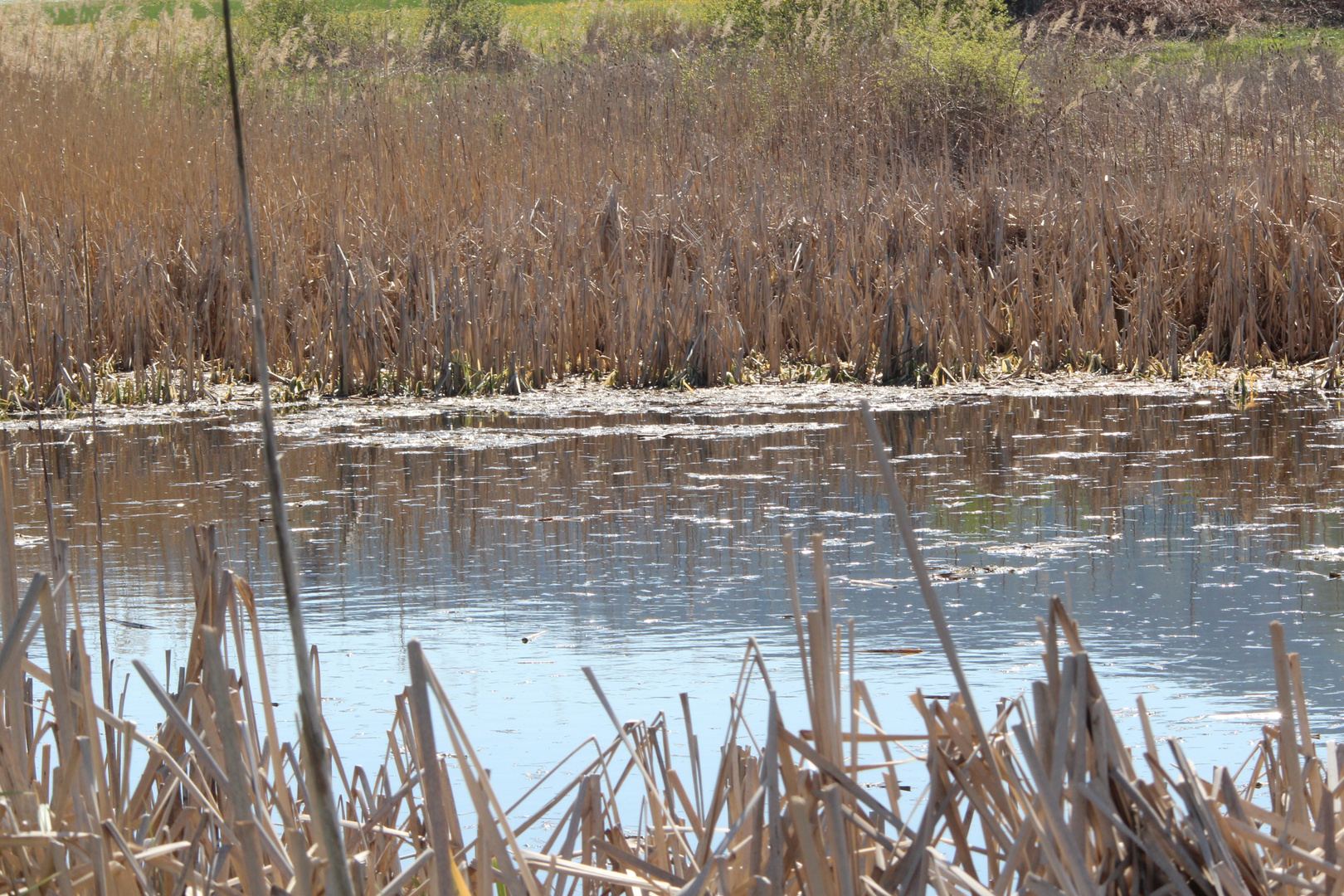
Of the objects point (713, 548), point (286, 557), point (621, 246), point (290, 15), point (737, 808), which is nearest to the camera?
point (286, 557)

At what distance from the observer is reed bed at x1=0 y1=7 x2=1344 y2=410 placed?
6348 millimetres

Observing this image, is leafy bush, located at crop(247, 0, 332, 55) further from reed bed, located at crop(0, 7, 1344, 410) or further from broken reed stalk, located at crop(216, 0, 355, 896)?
broken reed stalk, located at crop(216, 0, 355, 896)

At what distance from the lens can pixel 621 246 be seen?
7.15 meters

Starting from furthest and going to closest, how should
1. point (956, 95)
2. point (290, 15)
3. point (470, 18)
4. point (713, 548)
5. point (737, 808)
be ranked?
point (470, 18)
point (290, 15)
point (956, 95)
point (713, 548)
point (737, 808)

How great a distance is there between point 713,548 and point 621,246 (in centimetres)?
368

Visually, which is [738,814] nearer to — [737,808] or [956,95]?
[737,808]

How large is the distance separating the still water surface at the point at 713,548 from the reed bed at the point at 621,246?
0.71 metres

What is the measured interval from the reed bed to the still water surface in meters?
0.71

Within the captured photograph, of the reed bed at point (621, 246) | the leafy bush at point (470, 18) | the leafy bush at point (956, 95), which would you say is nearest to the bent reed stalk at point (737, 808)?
the reed bed at point (621, 246)

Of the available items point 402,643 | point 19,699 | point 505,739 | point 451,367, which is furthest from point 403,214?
point 19,699

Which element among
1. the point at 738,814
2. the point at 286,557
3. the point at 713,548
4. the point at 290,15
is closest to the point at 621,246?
the point at 713,548

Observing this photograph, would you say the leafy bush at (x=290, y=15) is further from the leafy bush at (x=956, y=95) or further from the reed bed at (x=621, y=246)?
the leafy bush at (x=956, y=95)

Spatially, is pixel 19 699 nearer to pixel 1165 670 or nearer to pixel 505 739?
pixel 505 739

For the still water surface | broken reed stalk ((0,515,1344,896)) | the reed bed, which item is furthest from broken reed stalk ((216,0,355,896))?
the reed bed
